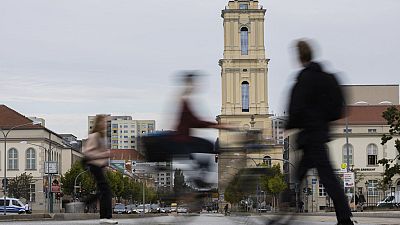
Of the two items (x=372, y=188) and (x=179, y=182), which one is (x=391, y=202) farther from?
(x=179, y=182)

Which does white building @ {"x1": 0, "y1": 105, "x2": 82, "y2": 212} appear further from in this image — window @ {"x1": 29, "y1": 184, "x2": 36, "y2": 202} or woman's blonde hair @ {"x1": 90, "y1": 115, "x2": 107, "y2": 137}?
woman's blonde hair @ {"x1": 90, "y1": 115, "x2": 107, "y2": 137}

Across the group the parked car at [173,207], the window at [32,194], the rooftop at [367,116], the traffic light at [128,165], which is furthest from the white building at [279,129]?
the rooftop at [367,116]

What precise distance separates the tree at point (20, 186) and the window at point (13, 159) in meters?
9.65

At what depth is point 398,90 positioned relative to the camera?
15538cm

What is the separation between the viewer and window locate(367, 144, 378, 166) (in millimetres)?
127000

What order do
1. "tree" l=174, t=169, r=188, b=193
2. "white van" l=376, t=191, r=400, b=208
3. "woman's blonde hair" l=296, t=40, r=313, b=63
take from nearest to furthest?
"woman's blonde hair" l=296, t=40, r=313, b=63, "tree" l=174, t=169, r=188, b=193, "white van" l=376, t=191, r=400, b=208

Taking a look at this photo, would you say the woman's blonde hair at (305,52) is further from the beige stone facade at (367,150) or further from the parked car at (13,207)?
the beige stone facade at (367,150)

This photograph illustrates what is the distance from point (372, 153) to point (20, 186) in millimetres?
50744

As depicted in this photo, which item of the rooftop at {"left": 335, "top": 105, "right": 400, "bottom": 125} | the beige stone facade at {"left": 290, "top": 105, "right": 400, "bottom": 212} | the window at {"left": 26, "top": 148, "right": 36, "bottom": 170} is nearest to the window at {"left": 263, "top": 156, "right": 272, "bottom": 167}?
the window at {"left": 26, "top": 148, "right": 36, "bottom": 170}

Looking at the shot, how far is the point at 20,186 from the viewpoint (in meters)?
104

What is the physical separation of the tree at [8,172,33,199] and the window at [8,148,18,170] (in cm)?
965

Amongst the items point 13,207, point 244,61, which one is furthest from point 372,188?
point 13,207

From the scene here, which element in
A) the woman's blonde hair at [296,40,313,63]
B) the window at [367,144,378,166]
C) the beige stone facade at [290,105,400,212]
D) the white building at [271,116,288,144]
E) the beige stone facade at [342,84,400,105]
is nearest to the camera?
the woman's blonde hair at [296,40,313,63]

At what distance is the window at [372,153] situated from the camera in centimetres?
12700
